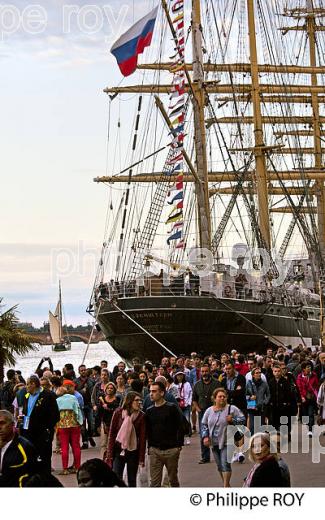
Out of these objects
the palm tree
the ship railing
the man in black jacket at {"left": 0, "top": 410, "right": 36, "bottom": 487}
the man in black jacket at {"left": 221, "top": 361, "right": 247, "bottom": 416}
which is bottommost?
the man in black jacket at {"left": 0, "top": 410, "right": 36, "bottom": 487}

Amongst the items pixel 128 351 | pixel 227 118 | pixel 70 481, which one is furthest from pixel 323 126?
pixel 70 481

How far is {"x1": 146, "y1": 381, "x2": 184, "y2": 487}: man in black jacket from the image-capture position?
11.9m

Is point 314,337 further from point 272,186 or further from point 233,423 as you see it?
point 233,423

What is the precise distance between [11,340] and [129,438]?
15.0 m

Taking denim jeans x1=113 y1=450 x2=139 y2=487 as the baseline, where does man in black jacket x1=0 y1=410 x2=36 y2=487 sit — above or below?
above

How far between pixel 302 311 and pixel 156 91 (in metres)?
14.3

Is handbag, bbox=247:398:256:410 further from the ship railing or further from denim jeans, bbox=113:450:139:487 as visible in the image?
the ship railing

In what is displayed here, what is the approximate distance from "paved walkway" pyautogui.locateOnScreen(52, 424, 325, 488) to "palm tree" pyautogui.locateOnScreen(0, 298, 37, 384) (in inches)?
355

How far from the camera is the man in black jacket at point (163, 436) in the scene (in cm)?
1193

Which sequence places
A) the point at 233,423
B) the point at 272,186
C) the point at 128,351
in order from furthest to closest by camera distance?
the point at 272,186 < the point at 128,351 < the point at 233,423

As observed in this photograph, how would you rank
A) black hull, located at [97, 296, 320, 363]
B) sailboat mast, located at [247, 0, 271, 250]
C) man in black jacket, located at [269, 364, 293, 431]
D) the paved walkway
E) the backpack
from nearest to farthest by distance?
the paved walkway → man in black jacket, located at [269, 364, 293, 431] → the backpack → black hull, located at [97, 296, 320, 363] → sailboat mast, located at [247, 0, 271, 250]

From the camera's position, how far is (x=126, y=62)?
32.1 meters

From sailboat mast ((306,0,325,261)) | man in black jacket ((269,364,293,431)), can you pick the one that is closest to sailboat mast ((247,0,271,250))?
sailboat mast ((306,0,325,261))

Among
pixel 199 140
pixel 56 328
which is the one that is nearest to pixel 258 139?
pixel 199 140
